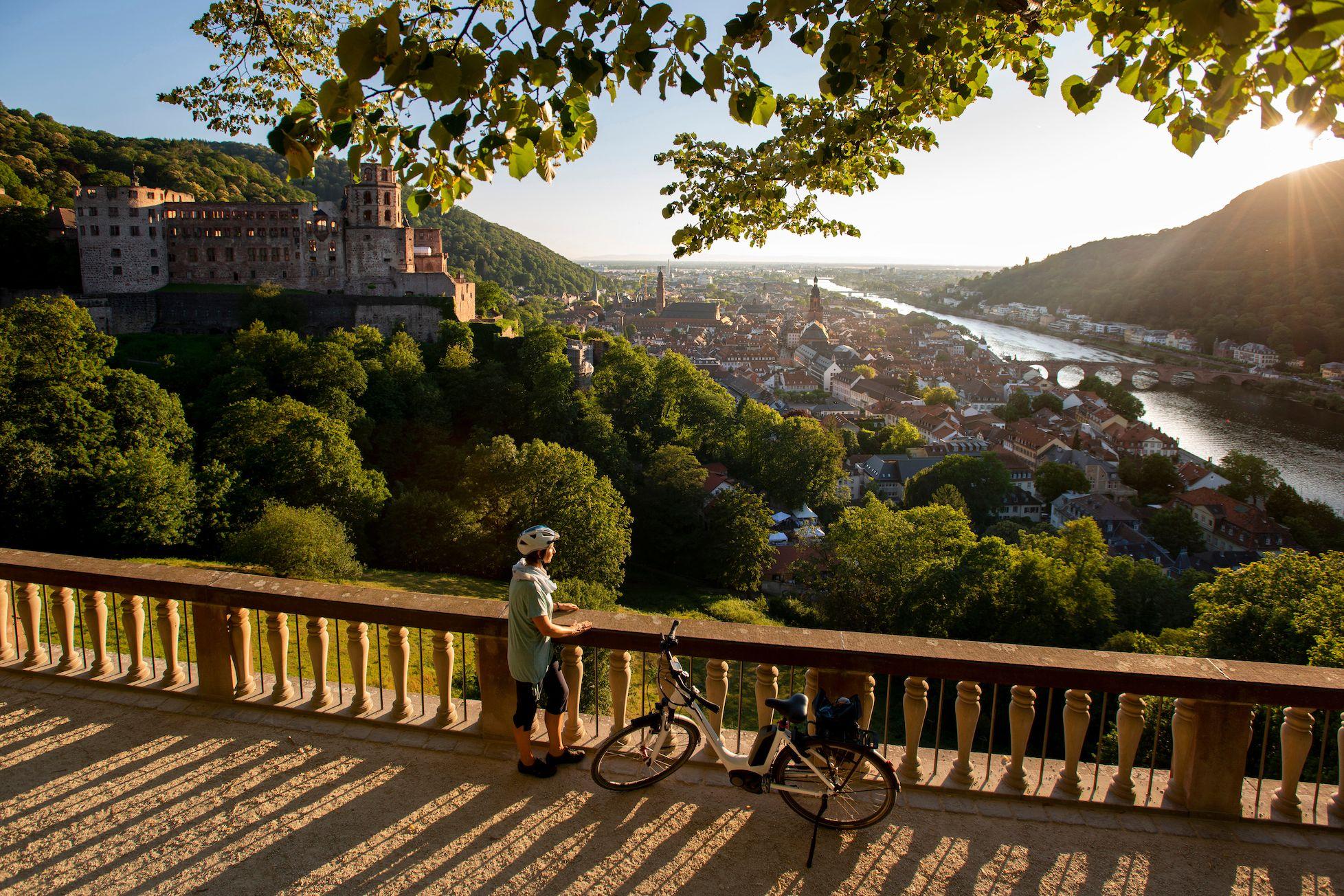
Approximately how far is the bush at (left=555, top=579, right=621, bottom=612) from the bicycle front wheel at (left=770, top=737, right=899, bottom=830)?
593 inches

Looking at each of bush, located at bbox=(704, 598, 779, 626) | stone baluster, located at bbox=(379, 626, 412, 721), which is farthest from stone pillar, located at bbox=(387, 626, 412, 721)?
bush, located at bbox=(704, 598, 779, 626)

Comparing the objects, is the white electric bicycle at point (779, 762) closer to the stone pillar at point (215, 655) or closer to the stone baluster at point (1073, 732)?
the stone baluster at point (1073, 732)

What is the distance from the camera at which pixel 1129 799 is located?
174 inches

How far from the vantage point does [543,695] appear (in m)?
4.80

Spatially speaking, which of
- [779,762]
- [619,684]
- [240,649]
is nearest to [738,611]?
[240,649]

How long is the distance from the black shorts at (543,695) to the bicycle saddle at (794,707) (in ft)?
4.21

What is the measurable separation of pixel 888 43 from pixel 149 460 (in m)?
23.0

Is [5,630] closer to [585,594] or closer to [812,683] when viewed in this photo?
[812,683]

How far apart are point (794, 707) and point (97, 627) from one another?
4883 millimetres

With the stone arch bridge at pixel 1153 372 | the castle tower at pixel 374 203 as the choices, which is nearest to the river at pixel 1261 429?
the stone arch bridge at pixel 1153 372

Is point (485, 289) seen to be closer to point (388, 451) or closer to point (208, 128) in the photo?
point (388, 451)

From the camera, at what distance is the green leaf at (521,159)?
143 inches

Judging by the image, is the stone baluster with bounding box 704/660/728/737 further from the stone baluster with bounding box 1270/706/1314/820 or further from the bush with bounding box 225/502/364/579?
the bush with bounding box 225/502/364/579

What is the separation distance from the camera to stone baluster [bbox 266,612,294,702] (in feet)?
17.2
